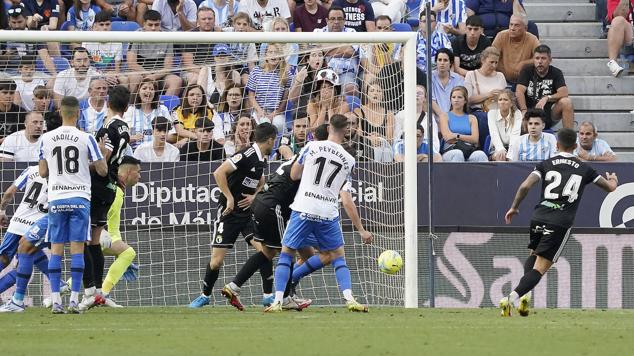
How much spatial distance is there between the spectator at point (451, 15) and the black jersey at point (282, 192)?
243 inches

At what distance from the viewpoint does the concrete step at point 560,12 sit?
2061cm

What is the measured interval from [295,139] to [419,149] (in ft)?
5.73

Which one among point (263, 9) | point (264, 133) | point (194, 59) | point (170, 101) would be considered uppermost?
point (263, 9)

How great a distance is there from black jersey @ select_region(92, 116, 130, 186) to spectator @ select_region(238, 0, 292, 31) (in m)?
5.70

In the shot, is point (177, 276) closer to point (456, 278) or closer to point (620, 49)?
point (456, 278)

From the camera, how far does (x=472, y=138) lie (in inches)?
659

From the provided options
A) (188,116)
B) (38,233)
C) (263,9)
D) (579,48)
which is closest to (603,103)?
(579,48)

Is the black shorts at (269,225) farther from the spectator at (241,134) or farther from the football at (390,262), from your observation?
→ the spectator at (241,134)

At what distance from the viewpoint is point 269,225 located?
13320mm

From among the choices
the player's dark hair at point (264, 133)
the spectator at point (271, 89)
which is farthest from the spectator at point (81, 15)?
the player's dark hair at point (264, 133)

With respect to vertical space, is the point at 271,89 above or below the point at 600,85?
above

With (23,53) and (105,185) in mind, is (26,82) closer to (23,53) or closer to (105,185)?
(23,53)

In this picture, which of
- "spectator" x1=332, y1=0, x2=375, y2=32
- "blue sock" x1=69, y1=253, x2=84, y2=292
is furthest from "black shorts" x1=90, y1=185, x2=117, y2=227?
"spectator" x1=332, y1=0, x2=375, y2=32

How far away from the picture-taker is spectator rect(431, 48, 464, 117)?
17.5m
